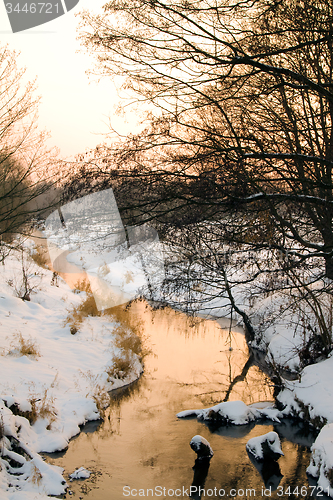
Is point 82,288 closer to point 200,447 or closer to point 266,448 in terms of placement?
point 200,447

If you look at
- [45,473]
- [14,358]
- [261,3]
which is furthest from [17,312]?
[261,3]

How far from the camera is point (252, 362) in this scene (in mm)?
12047

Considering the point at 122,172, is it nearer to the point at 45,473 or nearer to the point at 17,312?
the point at 45,473

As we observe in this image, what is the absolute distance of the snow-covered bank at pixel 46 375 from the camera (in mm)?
5965

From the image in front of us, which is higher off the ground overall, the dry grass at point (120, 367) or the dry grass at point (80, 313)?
the dry grass at point (80, 313)

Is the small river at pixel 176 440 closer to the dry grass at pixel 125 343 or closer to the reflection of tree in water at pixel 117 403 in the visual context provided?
the reflection of tree in water at pixel 117 403

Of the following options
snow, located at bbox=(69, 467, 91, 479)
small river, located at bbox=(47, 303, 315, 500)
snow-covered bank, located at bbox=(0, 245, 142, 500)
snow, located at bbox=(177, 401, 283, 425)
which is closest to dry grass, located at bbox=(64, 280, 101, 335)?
snow-covered bank, located at bbox=(0, 245, 142, 500)

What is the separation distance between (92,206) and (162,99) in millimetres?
1957

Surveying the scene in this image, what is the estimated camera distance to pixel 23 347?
9992 mm

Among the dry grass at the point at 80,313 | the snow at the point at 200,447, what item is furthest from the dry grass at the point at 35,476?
the dry grass at the point at 80,313

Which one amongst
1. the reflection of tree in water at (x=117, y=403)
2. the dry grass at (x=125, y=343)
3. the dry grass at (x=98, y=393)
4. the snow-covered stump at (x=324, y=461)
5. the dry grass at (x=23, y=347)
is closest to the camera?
the snow-covered stump at (x=324, y=461)

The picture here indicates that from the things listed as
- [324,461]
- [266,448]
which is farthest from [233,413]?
[324,461]

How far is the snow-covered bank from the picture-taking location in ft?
19.6

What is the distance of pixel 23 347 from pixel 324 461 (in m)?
7.35
